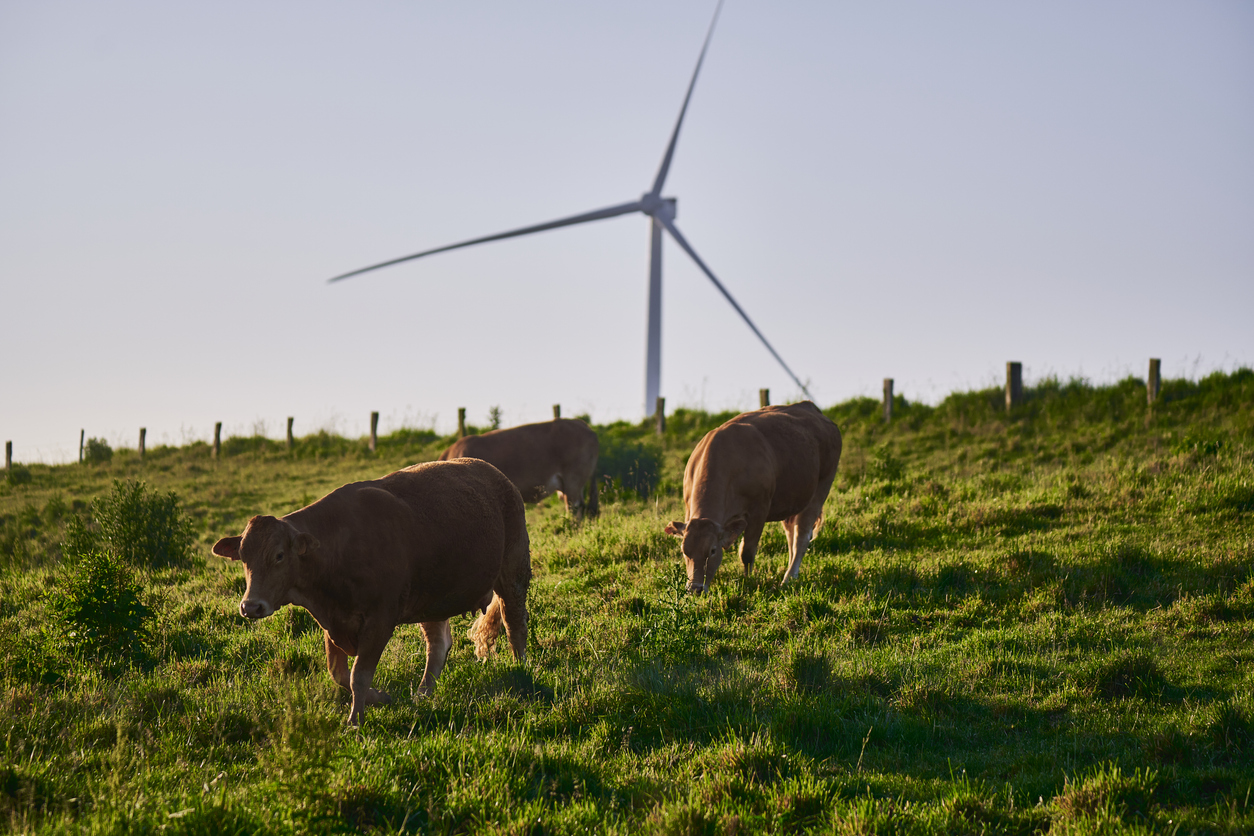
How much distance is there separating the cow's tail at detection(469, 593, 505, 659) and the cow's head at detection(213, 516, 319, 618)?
217cm

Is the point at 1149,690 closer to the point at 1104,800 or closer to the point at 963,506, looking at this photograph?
the point at 1104,800

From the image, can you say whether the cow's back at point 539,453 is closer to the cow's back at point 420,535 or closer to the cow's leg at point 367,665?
the cow's back at point 420,535

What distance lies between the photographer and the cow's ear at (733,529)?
9.41 m

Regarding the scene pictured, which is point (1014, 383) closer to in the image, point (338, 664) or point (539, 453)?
point (539, 453)

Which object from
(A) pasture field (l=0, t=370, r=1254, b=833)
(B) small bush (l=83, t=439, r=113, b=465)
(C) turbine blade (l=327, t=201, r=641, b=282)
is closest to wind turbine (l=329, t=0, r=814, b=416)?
(C) turbine blade (l=327, t=201, r=641, b=282)

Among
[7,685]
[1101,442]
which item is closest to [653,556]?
[7,685]

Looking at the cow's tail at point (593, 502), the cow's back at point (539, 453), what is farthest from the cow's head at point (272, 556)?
the cow's tail at point (593, 502)

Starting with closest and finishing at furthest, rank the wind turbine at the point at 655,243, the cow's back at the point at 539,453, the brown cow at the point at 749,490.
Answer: the brown cow at the point at 749,490 → the cow's back at the point at 539,453 → the wind turbine at the point at 655,243

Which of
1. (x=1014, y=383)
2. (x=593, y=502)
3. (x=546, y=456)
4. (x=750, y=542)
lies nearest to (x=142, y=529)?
(x=546, y=456)

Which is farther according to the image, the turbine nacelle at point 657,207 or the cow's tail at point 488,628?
the turbine nacelle at point 657,207

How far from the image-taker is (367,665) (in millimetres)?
5484

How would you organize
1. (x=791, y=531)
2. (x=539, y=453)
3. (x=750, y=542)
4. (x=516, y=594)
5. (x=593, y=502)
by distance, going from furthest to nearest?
(x=593, y=502), (x=539, y=453), (x=791, y=531), (x=750, y=542), (x=516, y=594)

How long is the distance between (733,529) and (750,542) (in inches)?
11.8

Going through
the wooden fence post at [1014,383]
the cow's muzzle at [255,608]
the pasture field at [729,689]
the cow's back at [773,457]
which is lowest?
the pasture field at [729,689]
